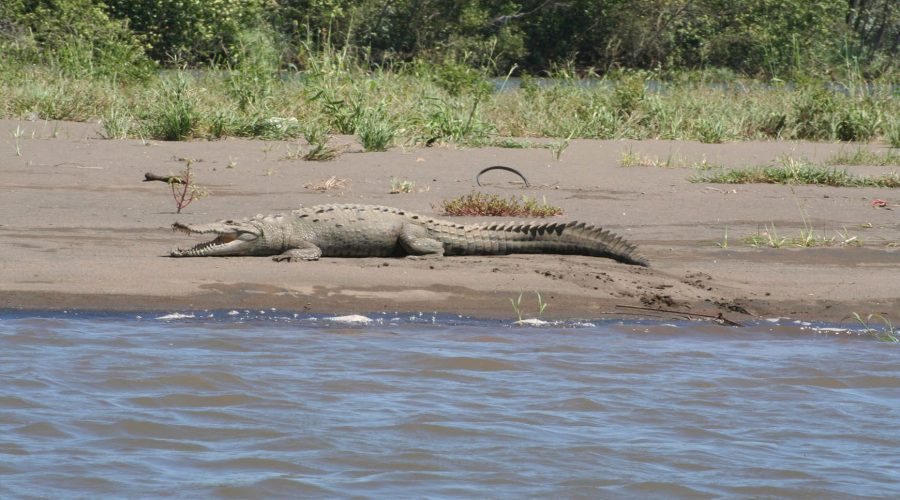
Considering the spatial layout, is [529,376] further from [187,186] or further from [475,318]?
[187,186]

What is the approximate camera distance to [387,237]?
8.18 m

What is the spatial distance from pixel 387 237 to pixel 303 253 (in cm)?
56

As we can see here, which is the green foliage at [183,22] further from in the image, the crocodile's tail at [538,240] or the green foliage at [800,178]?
the crocodile's tail at [538,240]

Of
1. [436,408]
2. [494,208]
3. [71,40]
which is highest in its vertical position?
[71,40]

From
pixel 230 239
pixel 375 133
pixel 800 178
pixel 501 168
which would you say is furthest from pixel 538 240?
pixel 375 133

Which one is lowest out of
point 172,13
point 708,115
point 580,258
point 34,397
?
point 34,397

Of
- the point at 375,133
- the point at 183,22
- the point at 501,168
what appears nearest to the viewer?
the point at 501,168

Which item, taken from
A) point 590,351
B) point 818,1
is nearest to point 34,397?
point 590,351

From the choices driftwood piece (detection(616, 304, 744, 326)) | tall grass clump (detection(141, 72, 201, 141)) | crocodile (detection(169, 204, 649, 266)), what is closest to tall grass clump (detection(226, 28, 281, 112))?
tall grass clump (detection(141, 72, 201, 141))

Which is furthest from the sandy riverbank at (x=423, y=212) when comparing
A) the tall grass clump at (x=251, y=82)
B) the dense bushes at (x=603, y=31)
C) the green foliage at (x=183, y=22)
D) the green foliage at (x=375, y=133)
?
the dense bushes at (x=603, y=31)

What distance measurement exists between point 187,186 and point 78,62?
284 inches

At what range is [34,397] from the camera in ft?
19.4

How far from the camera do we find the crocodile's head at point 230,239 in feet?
25.7

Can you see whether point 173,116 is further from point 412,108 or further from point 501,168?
point 501,168
